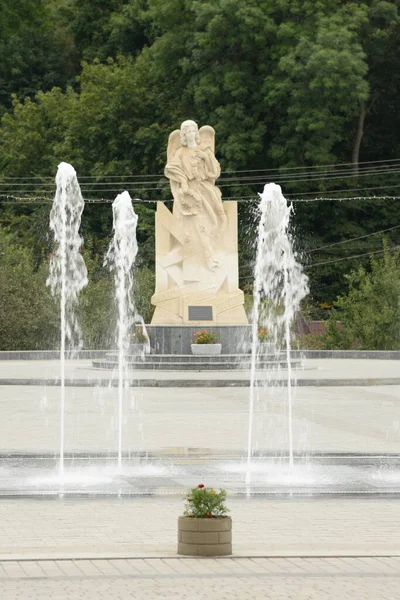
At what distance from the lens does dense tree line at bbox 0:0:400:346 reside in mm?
54062

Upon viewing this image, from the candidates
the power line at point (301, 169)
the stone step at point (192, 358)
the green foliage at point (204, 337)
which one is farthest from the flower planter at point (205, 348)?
the power line at point (301, 169)

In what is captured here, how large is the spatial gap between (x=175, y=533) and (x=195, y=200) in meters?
27.7

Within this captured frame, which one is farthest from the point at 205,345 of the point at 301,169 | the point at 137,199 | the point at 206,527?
the point at 206,527

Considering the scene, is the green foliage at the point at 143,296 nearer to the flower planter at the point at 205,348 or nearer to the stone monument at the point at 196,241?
the stone monument at the point at 196,241

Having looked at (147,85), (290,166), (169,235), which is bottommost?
(169,235)

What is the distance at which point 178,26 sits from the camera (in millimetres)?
57281

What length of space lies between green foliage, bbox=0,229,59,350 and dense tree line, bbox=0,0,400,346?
6807 millimetres

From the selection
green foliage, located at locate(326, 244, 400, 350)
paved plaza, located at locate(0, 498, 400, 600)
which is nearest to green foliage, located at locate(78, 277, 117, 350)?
green foliage, located at locate(326, 244, 400, 350)

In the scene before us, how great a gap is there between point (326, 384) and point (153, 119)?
3378 cm

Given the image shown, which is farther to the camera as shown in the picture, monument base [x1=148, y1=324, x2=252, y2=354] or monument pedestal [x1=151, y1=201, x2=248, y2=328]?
monument pedestal [x1=151, y1=201, x2=248, y2=328]

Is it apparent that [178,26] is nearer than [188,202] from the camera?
No

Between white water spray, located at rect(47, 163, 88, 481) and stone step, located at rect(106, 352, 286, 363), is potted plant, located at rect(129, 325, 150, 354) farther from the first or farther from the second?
white water spray, located at rect(47, 163, 88, 481)

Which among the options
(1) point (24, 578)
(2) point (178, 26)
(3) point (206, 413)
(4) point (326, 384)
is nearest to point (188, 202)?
(4) point (326, 384)

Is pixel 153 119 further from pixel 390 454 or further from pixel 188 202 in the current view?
pixel 390 454
